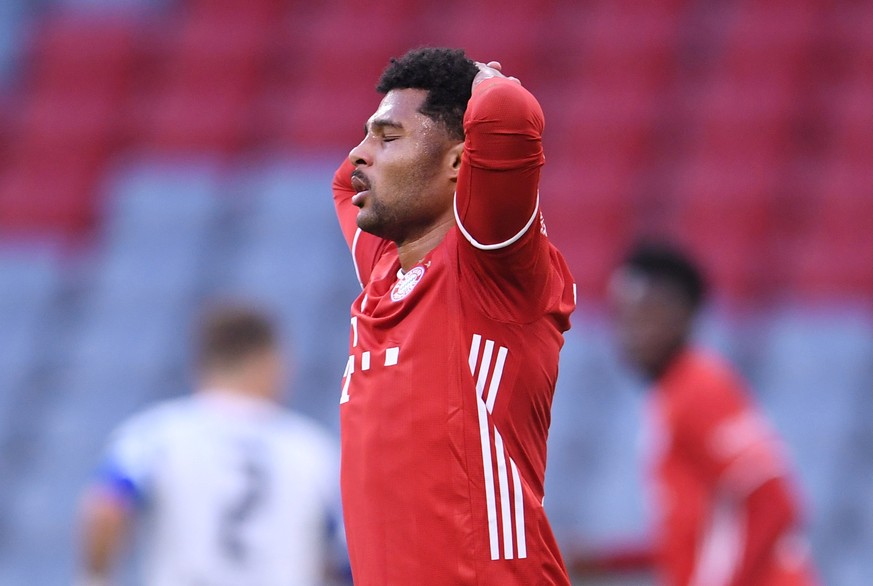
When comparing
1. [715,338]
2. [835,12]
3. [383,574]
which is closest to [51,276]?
[715,338]

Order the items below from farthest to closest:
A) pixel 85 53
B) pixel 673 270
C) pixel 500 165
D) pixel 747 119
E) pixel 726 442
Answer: pixel 85 53 < pixel 747 119 < pixel 673 270 < pixel 726 442 < pixel 500 165

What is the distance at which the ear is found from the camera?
8.02 ft

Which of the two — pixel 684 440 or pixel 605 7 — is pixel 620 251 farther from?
pixel 684 440

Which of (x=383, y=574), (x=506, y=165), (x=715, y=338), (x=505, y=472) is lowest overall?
(x=715, y=338)

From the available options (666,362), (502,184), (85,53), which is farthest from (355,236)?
(85,53)

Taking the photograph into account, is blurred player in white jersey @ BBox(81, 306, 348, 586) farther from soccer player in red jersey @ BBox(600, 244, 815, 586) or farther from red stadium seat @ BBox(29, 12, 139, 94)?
red stadium seat @ BBox(29, 12, 139, 94)

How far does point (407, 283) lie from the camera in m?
2.46

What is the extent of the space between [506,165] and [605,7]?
7616 millimetres

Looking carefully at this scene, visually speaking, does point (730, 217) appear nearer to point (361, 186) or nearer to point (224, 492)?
point (224, 492)

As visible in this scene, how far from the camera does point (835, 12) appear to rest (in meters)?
8.97

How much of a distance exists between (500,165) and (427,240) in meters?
0.32

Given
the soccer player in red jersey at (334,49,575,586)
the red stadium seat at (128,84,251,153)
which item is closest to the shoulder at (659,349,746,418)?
the soccer player in red jersey at (334,49,575,586)

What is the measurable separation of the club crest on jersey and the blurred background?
4.93 meters

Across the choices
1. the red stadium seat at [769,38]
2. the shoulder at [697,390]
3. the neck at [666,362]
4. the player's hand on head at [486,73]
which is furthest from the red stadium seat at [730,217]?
the player's hand on head at [486,73]
